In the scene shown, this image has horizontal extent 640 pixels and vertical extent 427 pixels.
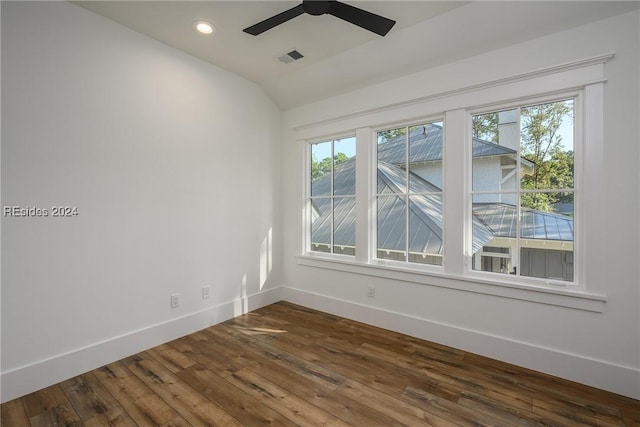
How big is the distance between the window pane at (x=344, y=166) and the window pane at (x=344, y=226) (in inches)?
4.8

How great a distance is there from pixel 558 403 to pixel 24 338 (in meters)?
3.61

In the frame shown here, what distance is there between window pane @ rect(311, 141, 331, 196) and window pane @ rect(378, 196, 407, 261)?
2.60 feet

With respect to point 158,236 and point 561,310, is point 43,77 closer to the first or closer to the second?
point 158,236

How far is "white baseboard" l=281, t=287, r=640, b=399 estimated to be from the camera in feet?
6.63

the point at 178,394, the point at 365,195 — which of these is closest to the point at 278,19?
the point at 365,195

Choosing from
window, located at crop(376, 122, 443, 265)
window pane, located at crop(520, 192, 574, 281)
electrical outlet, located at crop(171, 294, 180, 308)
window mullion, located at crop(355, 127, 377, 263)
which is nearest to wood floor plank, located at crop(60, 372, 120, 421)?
electrical outlet, located at crop(171, 294, 180, 308)

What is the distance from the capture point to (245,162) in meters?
3.52

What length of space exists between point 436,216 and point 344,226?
1084 mm

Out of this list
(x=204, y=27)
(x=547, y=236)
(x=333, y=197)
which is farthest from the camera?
(x=333, y=197)

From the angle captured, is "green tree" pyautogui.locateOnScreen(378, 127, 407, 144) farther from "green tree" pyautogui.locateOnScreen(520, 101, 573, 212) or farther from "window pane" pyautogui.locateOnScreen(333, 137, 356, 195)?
"green tree" pyautogui.locateOnScreen(520, 101, 573, 212)

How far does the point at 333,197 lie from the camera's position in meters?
3.64

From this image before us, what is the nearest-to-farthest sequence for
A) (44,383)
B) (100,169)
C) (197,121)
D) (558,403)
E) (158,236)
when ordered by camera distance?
(558,403) → (44,383) → (100,169) → (158,236) → (197,121)

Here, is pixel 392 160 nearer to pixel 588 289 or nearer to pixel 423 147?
pixel 423 147

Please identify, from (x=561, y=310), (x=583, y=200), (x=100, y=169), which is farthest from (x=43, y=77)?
(x=561, y=310)
